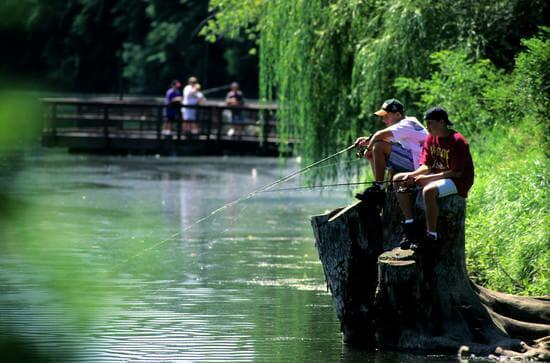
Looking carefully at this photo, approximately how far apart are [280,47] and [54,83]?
17133 millimetres

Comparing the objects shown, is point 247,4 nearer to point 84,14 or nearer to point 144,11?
point 84,14

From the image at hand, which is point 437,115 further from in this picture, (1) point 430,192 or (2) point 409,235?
(2) point 409,235

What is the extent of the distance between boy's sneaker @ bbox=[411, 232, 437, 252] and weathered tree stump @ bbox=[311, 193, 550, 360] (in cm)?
5

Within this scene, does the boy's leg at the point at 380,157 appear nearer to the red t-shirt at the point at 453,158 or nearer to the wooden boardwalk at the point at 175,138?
the red t-shirt at the point at 453,158

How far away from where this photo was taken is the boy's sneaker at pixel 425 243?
A: 332 inches

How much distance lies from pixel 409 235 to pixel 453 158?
60cm

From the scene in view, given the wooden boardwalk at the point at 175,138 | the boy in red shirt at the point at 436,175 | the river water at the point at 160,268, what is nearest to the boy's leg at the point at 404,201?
the boy in red shirt at the point at 436,175


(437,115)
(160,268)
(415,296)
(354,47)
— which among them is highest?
(354,47)

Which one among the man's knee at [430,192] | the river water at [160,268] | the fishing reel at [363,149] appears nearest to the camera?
the river water at [160,268]

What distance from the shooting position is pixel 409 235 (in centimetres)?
857

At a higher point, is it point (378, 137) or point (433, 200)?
point (378, 137)

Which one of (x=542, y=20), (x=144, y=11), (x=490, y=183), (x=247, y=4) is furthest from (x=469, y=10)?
(x=144, y=11)

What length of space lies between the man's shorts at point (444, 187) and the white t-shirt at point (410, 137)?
0.89 m

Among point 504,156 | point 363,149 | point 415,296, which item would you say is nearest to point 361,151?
point 363,149
